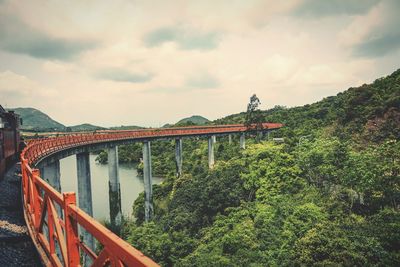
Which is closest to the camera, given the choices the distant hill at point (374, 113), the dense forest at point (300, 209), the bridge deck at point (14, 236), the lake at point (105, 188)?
the bridge deck at point (14, 236)

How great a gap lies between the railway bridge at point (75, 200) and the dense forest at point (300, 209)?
20.4 ft

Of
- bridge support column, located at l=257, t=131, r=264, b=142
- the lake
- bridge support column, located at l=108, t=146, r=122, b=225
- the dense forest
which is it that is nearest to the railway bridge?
bridge support column, located at l=108, t=146, r=122, b=225

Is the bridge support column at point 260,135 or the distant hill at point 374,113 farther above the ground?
the distant hill at point 374,113

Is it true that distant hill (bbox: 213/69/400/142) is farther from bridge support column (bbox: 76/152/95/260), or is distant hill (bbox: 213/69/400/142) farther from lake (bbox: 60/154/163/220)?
lake (bbox: 60/154/163/220)

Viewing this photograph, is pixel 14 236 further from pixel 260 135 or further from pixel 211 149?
pixel 260 135

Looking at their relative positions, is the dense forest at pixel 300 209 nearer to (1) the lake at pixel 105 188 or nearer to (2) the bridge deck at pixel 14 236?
(1) the lake at pixel 105 188

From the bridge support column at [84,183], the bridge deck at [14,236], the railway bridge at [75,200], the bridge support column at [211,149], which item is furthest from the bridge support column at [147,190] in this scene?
the bridge deck at [14,236]

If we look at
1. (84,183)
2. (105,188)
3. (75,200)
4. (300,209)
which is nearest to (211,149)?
(105,188)

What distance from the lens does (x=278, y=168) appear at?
3117cm

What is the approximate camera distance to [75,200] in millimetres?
3354

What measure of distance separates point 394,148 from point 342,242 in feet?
41.8

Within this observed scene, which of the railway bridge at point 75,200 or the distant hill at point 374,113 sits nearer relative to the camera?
the railway bridge at point 75,200

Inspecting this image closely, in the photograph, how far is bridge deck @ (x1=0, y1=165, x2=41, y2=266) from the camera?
5438 millimetres

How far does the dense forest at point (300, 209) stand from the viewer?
17.1 metres
